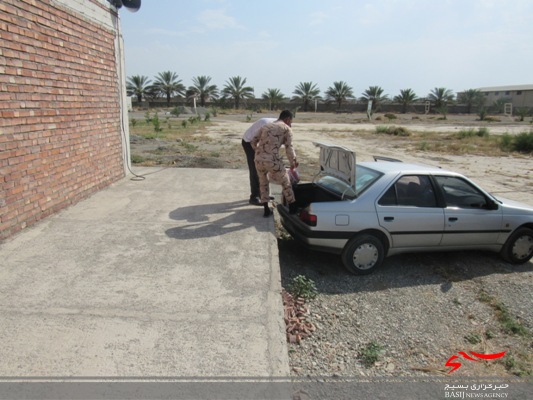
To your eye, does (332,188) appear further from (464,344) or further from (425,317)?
(464,344)

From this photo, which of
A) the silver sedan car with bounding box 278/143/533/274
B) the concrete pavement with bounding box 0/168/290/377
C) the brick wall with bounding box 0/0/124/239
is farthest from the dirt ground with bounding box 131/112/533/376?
the brick wall with bounding box 0/0/124/239

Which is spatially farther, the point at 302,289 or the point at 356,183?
the point at 356,183

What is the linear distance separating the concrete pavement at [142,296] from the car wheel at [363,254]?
0.95 m

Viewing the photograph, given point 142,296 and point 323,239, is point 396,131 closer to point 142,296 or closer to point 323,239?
point 323,239

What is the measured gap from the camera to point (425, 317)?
13.5 feet

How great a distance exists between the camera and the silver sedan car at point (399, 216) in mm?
4715

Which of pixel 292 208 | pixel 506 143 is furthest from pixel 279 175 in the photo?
pixel 506 143

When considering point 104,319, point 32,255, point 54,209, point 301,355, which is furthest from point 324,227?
point 54,209

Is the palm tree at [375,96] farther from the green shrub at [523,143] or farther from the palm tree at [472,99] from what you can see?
the green shrub at [523,143]

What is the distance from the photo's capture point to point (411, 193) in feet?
16.5

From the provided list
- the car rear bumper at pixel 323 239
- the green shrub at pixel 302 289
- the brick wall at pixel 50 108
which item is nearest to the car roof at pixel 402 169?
the car rear bumper at pixel 323 239

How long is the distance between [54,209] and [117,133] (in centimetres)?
289

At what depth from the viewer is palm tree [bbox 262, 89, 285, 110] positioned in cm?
6819

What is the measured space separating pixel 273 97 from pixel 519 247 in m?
65.4
